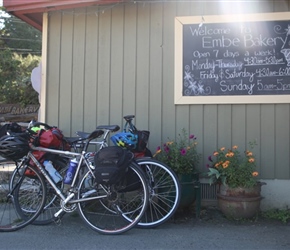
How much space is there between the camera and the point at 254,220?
465 cm

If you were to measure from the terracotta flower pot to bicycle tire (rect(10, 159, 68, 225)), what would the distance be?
2045mm

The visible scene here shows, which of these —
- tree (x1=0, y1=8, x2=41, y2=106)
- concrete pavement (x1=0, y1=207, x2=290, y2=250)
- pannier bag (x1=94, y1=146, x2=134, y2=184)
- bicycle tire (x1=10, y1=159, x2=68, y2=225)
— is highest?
tree (x1=0, y1=8, x2=41, y2=106)

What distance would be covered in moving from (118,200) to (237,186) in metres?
1.48

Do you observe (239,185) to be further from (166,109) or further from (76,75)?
(76,75)

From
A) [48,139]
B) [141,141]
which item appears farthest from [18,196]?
[141,141]

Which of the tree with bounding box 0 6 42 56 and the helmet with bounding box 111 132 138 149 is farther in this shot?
the tree with bounding box 0 6 42 56

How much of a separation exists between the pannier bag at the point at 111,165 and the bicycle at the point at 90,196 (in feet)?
0.26

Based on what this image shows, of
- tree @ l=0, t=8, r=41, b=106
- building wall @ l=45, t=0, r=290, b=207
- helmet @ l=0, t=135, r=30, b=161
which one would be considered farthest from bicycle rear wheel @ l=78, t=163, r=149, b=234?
tree @ l=0, t=8, r=41, b=106

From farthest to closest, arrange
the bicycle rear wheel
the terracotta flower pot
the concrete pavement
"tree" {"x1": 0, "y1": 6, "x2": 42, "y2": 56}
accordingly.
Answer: "tree" {"x1": 0, "y1": 6, "x2": 42, "y2": 56} → the terracotta flower pot → the bicycle rear wheel → the concrete pavement

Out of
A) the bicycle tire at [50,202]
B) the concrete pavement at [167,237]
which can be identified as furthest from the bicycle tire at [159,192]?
the bicycle tire at [50,202]

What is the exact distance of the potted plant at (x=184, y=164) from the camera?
466 cm

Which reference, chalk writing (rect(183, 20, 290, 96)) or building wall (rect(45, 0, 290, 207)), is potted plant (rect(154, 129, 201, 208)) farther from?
chalk writing (rect(183, 20, 290, 96))

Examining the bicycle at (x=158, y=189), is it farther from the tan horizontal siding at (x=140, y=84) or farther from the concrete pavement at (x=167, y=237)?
the tan horizontal siding at (x=140, y=84)

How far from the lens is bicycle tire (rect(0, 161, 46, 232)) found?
4.29 m
